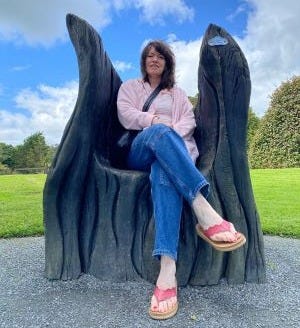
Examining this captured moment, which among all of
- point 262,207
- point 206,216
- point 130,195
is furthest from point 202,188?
point 262,207

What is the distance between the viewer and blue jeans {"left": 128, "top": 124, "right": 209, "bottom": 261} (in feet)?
7.73

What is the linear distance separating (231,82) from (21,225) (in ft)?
10.3

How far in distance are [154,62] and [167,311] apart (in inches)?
65.0

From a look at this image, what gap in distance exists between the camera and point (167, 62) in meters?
3.04

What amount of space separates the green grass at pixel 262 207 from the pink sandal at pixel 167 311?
258 cm

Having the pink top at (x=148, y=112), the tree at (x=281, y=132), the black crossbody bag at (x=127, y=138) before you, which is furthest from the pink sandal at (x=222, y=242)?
the tree at (x=281, y=132)

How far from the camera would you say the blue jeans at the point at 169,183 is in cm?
236

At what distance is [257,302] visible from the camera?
2484 mm

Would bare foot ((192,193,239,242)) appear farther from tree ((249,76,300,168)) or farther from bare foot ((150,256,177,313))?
tree ((249,76,300,168))

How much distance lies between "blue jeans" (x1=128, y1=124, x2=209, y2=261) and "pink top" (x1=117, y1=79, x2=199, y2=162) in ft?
1.05

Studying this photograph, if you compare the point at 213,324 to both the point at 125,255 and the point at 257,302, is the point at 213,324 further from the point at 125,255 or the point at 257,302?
the point at 125,255

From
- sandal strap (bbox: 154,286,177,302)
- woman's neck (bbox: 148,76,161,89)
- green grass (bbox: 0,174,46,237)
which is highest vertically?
woman's neck (bbox: 148,76,161,89)

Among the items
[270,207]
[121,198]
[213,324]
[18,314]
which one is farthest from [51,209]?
[270,207]

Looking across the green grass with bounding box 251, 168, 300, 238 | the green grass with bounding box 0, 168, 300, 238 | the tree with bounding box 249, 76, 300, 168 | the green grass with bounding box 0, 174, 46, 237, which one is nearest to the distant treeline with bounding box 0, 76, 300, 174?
the tree with bounding box 249, 76, 300, 168
